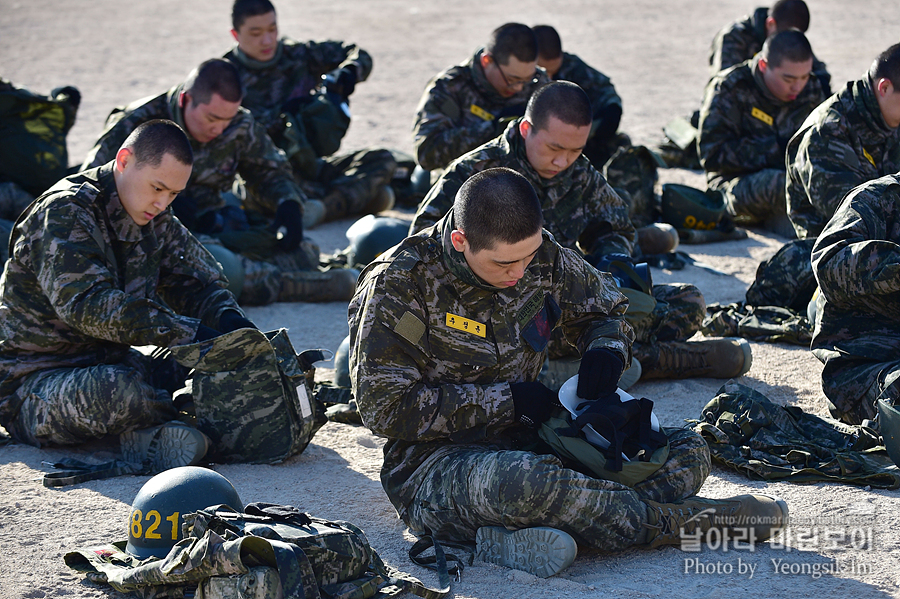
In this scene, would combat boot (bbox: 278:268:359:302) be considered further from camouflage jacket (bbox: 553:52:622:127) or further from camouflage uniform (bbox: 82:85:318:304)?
camouflage jacket (bbox: 553:52:622:127)

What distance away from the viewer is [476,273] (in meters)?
4.25

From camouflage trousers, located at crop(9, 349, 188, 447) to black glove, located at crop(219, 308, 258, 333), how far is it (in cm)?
47

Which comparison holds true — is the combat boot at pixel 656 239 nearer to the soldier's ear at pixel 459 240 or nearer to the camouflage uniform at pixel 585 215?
the camouflage uniform at pixel 585 215

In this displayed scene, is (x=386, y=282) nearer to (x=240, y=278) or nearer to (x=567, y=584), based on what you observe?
(x=567, y=584)

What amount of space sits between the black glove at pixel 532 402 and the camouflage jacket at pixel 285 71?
6.55m

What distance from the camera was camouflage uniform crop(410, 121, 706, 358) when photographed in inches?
245

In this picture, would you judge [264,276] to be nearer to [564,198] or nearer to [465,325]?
[564,198]

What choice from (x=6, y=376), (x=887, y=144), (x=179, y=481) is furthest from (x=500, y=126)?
(x=179, y=481)

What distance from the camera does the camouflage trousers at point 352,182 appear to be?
10.4 meters

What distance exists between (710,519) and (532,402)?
2.65 feet

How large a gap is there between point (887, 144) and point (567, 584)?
4383mm

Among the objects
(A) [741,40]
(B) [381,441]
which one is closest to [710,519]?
(B) [381,441]

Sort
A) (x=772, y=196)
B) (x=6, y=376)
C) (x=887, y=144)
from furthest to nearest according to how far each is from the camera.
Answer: (x=772, y=196)
(x=887, y=144)
(x=6, y=376)

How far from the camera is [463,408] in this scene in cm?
418
